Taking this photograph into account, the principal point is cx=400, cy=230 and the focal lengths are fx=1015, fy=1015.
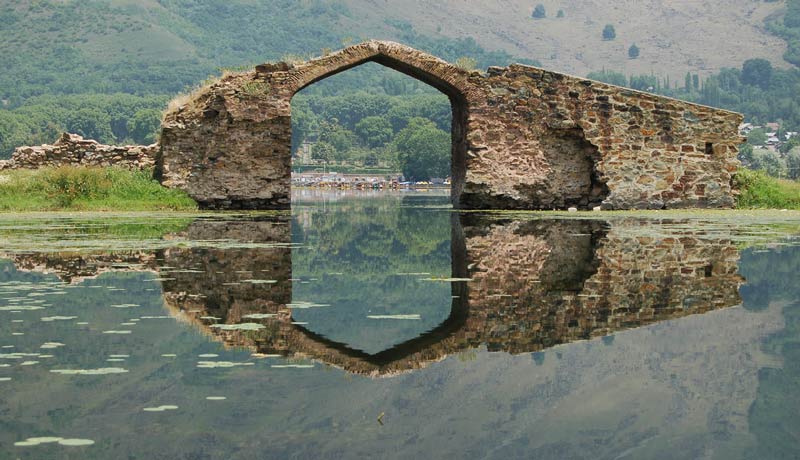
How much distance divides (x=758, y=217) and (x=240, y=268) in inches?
558

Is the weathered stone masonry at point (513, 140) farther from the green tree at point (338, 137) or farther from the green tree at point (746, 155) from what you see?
the green tree at point (338, 137)

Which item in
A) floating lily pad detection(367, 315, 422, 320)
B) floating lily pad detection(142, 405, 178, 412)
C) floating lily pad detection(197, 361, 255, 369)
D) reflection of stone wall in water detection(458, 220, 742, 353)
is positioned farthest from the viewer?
floating lily pad detection(367, 315, 422, 320)

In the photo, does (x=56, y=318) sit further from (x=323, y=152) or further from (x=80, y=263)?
(x=323, y=152)

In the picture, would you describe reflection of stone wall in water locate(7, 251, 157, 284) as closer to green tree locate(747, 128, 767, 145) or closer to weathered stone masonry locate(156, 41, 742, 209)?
weathered stone masonry locate(156, 41, 742, 209)

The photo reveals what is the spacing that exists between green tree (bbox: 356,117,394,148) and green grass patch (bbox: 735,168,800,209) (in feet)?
468

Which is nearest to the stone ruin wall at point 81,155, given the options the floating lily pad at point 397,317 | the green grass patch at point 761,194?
the green grass patch at point 761,194

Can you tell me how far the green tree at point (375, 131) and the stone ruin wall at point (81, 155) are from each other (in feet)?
464

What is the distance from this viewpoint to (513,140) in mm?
25250

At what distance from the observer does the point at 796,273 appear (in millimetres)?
9164

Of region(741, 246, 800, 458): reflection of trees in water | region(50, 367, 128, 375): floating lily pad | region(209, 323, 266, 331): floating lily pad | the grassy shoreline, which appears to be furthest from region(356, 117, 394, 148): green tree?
region(50, 367, 128, 375): floating lily pad

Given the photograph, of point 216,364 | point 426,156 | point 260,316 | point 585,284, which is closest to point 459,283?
point 585,284

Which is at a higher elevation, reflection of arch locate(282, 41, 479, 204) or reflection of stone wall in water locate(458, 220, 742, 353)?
reflection of arch locate(282, 41, 479, 204)

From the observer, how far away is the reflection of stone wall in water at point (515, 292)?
559cm

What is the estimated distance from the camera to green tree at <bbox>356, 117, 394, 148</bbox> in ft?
555
